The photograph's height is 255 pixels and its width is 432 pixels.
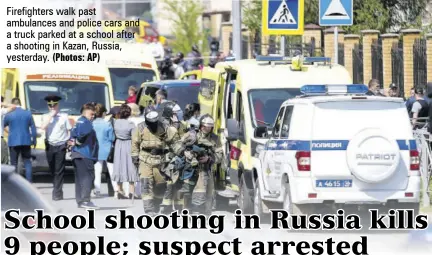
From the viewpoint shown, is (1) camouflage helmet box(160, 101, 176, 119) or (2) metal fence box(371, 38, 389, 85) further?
(2) metal fence box(371, 38, 389, 85)

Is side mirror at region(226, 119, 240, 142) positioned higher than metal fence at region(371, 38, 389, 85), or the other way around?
metal fence at region(371, 38, 389, 85)

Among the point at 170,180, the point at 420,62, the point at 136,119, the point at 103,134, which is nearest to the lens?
the point at 170,180

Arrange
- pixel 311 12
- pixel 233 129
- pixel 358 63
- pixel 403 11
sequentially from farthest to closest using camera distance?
pixel 311 12
pixel 403 11
pixel 358 63
pixel 233 129

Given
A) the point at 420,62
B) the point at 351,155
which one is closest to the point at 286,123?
the point at 351,155

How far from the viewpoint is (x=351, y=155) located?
15.3 metres

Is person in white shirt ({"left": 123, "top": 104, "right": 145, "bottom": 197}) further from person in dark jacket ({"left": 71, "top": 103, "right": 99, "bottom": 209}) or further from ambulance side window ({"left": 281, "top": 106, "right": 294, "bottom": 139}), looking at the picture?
ambulance side window ({"left": 281, "top": 106, "right": 294, "bottom": 139})

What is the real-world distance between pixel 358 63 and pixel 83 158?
1367 cm

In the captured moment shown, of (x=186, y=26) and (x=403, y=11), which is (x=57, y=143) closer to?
(x=403, y=11)

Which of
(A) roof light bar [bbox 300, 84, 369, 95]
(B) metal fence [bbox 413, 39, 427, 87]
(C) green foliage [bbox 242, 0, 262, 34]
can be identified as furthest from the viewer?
(C) green foliage [bbox 242, 0, 262, 34]

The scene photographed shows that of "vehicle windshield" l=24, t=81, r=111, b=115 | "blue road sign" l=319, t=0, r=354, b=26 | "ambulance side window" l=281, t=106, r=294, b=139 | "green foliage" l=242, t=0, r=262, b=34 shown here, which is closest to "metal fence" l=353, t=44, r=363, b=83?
Answer: "green foliage" l=242, t=0, r=262, b=34

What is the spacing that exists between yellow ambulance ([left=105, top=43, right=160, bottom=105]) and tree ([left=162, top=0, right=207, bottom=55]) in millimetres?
30649

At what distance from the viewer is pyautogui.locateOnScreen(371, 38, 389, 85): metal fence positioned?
31672 millimetres

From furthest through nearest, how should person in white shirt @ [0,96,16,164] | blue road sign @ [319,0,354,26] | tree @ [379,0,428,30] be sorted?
tree @ [379,0,428,30]
person in white shirt @ [0,96,16,164]
blue road sign @ [319,0,354,26]

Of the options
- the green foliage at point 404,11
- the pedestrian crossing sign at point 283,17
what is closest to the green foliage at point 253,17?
the green foliage at point 404,11
